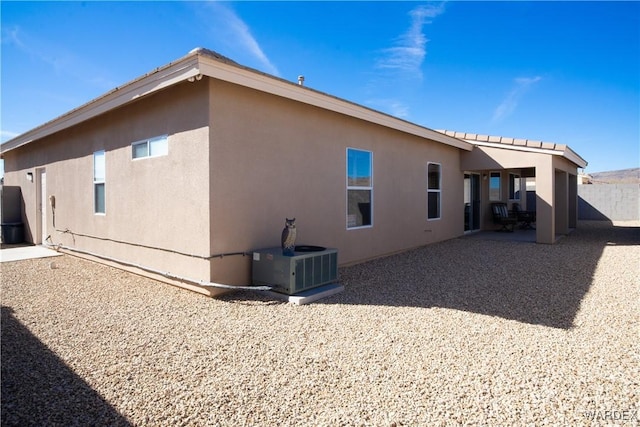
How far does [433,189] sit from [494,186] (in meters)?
5.21

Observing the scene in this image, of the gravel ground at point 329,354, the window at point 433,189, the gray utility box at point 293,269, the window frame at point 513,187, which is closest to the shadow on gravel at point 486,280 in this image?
the gravel ground at point 329,354

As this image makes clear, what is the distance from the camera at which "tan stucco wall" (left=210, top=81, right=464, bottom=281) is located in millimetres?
4770

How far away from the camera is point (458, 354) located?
3023 mm

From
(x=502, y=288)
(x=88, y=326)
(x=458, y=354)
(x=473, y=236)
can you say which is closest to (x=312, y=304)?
(x=458, y=354)

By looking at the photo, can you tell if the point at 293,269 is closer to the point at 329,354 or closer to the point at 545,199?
the point at 329,354

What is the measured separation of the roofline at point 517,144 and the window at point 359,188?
15.7 feet

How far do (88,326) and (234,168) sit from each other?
2473 millimetres

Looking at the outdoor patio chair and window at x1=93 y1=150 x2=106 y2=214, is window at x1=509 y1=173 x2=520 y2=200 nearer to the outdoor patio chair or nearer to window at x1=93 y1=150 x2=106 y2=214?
the outdoor patio chair

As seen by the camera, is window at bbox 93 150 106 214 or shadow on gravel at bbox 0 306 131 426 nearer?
shadow on gravel at bbox 0 306 131 426

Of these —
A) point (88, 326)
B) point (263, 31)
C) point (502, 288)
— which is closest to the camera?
point (88, 326)

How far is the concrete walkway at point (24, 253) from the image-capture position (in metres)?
7.64

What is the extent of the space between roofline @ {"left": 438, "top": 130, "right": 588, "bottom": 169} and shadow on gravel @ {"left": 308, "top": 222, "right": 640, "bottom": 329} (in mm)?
2535

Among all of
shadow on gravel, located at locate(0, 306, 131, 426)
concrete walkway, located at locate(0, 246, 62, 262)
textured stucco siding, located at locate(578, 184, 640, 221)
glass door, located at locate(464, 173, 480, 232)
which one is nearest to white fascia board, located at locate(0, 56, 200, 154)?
concrete walkway, located at locate(0, 246, 62, 262)

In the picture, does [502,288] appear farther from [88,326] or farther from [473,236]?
[473,236]
